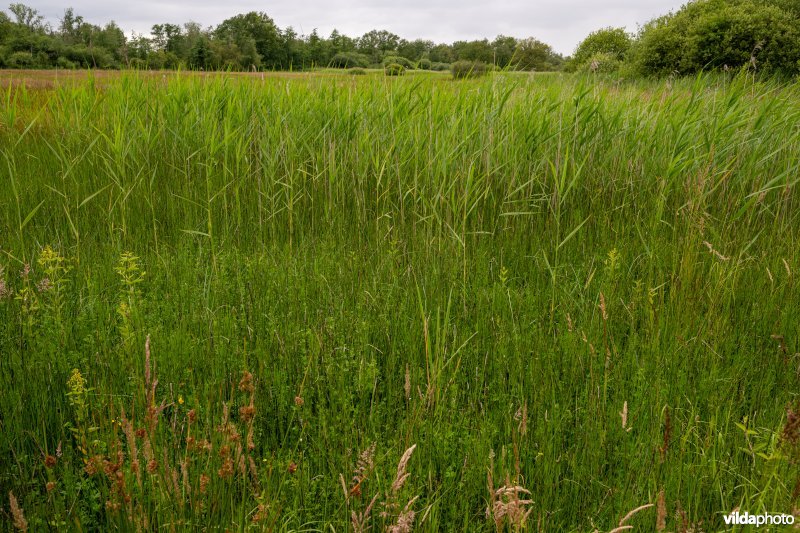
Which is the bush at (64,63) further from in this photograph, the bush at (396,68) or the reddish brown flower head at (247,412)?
the reddish brown flower head at (247,412)

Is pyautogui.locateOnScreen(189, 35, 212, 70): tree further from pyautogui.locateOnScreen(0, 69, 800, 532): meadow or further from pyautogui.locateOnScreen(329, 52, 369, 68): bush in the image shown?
pyautogui.locateOnScreen(329, 52, 369, 68): bush

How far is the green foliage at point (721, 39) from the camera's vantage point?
11.8 metres

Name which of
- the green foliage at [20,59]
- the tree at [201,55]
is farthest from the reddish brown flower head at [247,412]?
the green foliage at [20,59]

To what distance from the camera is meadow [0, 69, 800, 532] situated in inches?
59.6

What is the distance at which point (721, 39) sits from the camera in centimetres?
1204

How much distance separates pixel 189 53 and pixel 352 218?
9.77 feet

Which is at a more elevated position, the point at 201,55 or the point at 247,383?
the point at 201,55

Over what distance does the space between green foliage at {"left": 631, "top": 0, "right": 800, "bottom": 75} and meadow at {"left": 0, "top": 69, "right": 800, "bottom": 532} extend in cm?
887

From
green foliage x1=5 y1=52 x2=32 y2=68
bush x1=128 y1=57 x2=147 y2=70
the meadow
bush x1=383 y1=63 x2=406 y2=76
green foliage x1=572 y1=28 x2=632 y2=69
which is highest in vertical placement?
green foliage x1=572 y1=28 x2=632 y2=69

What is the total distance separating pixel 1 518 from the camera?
4.78ft

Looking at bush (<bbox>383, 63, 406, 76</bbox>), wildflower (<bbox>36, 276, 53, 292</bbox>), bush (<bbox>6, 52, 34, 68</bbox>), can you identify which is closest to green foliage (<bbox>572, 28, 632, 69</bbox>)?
bush (<bbox>6, 52, 34, 68</bbox>)

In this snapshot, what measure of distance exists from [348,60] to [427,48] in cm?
110

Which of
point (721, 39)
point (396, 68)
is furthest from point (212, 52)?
point (721, 39)

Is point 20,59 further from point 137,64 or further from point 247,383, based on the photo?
point 247,383
